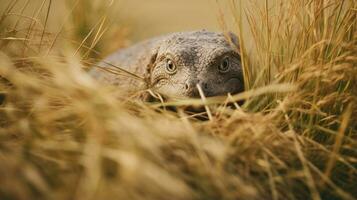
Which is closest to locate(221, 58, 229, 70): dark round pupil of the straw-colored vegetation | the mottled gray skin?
the mottled gray skin

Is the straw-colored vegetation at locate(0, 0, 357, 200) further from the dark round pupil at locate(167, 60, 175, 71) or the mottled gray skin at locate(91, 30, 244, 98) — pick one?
the dark round pupil at locate(167, 60, 175, 71)

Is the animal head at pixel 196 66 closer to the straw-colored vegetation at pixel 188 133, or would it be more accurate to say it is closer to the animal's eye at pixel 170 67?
the animal's eye at pixel 170 67

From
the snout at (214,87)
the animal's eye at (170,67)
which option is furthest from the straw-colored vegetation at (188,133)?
the animal's eye at (170,67)

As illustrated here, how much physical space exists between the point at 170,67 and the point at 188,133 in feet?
3.54

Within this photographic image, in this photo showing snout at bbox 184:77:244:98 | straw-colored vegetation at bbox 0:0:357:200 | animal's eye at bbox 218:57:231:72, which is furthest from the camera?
animal's eye at bbox 218:57:231:72

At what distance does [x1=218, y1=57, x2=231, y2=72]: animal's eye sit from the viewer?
2.38 m

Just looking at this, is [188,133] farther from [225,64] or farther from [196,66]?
[225,64]

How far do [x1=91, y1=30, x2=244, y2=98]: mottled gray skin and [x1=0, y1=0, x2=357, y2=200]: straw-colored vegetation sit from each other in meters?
0.23

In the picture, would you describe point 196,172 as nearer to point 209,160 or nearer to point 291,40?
point 209,160

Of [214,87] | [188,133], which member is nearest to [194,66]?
[214,87]

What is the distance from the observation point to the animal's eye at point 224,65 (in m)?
2.38

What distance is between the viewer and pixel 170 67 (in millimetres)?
2428

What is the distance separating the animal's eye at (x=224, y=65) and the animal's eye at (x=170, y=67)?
252 millimetres

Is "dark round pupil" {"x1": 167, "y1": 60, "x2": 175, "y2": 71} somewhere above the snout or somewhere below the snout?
above
